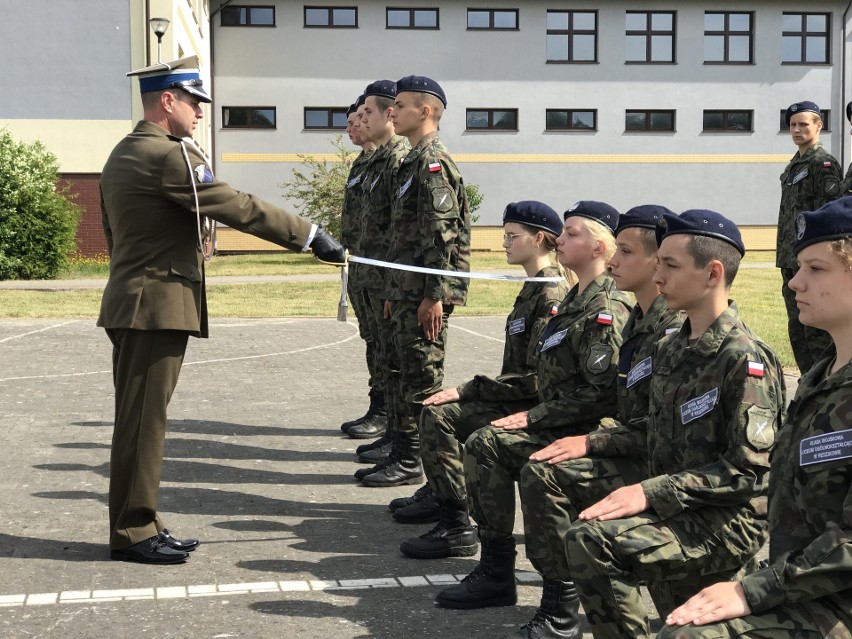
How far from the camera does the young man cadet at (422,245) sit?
6676 mm

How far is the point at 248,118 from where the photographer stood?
125 ft

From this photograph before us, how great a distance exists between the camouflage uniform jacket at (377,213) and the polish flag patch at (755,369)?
13.9 feet

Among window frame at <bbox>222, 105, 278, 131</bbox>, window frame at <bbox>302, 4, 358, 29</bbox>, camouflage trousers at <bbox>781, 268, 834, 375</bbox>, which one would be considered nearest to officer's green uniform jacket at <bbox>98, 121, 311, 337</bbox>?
camouflage trousers at <bbox>781, 268, 834, 375</bbox>

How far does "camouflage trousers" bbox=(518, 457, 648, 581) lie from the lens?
169 inches

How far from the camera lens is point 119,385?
5605 mm

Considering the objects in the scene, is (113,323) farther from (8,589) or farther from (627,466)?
(627,466)

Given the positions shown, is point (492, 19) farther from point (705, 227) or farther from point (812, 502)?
point (812, 502)

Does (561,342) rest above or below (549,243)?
below

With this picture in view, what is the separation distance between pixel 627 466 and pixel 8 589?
2.80 metres

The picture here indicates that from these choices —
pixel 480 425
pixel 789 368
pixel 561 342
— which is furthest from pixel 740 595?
pixel 789 368

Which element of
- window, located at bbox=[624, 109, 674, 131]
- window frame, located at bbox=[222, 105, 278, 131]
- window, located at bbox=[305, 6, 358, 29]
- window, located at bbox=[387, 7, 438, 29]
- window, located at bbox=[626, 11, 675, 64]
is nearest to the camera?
window frame, located at bbox=[222, 105, 278, 131]

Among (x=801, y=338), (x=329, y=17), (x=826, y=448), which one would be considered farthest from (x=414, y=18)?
(x=826, y=448)

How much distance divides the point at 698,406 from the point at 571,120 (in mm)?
36754

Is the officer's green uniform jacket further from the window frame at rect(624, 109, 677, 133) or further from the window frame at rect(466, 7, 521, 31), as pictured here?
the window frame at rect(624, 109, 677, 133)
